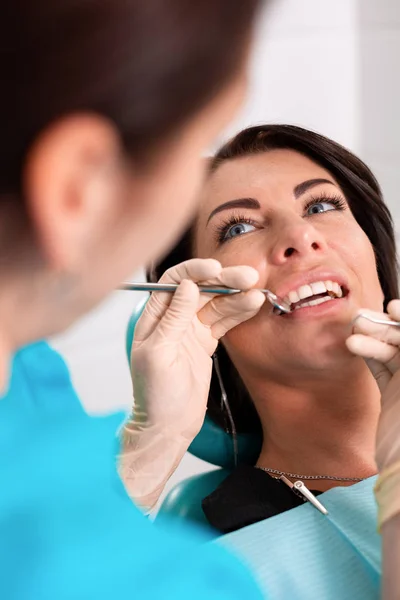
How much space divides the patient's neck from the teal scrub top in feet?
2.47

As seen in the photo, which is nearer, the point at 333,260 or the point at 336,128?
the point at 333,260

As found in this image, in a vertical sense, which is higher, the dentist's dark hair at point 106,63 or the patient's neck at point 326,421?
the dentist's dark hair at point 106,63

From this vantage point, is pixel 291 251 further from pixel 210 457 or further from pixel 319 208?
pixel 210 457

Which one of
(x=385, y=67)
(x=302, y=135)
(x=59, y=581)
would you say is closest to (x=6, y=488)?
(x=59, y=581)

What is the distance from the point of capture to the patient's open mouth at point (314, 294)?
975mm

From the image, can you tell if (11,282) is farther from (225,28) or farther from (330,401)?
(330,401)

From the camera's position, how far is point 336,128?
5.82 ft

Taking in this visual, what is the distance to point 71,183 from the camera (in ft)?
0.81

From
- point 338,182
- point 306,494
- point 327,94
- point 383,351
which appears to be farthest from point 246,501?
point 327,94

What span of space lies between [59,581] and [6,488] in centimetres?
4

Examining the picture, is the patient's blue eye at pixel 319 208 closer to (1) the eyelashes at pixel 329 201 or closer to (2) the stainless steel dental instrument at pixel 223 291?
(1) the eyelashes at pixel 329 201

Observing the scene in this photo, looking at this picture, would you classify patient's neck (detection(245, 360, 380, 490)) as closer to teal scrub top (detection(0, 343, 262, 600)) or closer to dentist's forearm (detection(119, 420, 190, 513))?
dentist's forearm (detection(119, 420, 190, 513))

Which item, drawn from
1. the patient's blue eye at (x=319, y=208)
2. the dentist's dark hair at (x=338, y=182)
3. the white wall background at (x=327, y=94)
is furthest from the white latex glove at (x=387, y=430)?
the white wall background at (x=327, y=94)

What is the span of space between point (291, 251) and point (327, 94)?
2.84 feet
